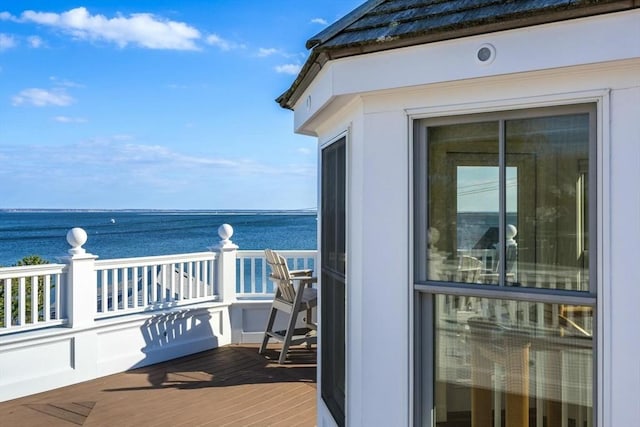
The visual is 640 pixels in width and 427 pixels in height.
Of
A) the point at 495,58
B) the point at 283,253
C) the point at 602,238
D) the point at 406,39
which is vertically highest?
the point at 406,39

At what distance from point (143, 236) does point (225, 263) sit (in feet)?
139

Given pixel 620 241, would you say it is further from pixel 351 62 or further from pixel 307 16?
pixel 307 16

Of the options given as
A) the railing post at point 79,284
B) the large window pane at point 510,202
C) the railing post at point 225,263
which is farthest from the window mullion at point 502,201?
the railing post at point 225,263

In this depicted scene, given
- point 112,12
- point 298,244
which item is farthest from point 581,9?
→ point 298,244

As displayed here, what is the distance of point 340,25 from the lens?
7.98 ft

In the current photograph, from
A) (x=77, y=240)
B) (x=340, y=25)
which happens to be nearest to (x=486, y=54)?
(x=340, y=25)

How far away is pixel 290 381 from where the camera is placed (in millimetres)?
5145

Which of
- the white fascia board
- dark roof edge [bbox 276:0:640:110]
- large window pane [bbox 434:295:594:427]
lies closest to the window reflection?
large window pane [bbox 434:295:594:427]

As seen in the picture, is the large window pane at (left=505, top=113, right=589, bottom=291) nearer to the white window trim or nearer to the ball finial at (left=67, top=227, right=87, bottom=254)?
the white window trim

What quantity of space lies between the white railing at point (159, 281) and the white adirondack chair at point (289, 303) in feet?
2.83

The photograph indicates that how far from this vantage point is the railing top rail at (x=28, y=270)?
15.3 ft

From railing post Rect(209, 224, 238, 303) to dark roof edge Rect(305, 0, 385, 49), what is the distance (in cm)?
424

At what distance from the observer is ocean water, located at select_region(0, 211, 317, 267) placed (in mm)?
37906

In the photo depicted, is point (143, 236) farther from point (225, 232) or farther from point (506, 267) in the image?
point (506, 267)
